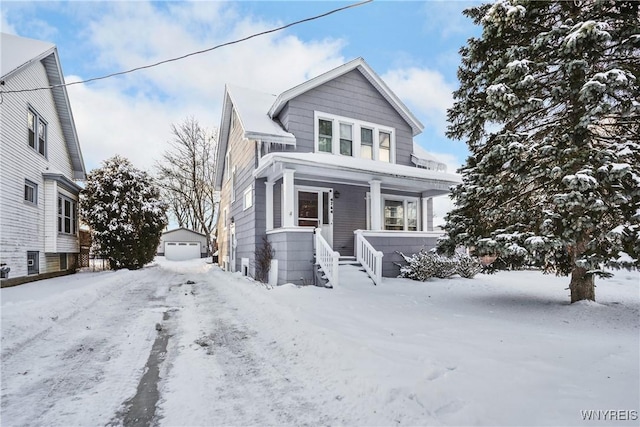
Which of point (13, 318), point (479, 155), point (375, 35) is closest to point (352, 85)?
point (375, 35)

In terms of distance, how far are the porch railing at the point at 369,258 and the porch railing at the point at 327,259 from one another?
140 cm

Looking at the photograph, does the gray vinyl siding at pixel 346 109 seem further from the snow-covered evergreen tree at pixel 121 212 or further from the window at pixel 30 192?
the snow-covered evergreen tree at pixel 121 212

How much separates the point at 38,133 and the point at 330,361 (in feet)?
48.1

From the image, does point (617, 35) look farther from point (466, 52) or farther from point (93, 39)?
point (93, 39)

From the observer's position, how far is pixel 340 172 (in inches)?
387

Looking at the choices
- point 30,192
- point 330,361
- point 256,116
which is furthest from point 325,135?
point 30,192

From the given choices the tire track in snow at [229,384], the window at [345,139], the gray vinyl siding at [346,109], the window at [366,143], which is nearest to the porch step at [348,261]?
the gray vinyl siding at [346,109]

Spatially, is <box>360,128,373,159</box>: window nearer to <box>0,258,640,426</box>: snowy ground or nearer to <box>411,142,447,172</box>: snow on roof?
<box>411,142,447,172</box>: snow on roof

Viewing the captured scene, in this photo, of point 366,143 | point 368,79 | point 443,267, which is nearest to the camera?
point 443,267

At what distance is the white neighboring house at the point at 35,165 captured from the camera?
32.8 ft

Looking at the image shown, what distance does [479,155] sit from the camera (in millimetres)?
6660

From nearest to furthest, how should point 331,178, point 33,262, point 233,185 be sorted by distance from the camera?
1. point 331,178
2. point 33,262
3. point 233,185

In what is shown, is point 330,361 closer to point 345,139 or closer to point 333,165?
point 333,165

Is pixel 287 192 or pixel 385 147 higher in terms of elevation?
pixel 385 147
